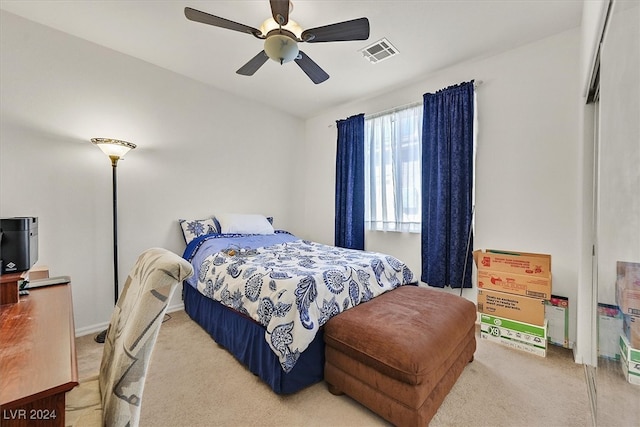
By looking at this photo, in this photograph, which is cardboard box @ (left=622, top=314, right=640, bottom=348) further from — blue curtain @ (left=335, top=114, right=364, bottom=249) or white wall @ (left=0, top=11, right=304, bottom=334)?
white wall @ (left=0, top=11, right=304, bottom=334)

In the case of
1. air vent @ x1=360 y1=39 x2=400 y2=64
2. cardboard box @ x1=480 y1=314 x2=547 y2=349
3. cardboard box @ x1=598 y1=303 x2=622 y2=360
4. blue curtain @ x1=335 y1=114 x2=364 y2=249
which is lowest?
cardboard box @ x1=480 y1=314 x2=547 y2=349

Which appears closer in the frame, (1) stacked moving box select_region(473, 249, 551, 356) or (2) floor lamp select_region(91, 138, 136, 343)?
(1) stacked moving box select_region(473, 249, 551, 356)

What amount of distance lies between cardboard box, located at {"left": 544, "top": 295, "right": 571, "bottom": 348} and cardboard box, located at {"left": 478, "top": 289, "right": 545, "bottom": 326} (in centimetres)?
17

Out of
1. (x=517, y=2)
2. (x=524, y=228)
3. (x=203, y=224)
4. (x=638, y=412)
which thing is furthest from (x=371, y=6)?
(x=203, y=224)

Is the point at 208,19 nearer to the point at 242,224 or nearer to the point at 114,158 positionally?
the point at 114,158

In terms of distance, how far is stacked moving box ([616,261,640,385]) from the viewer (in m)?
0.71

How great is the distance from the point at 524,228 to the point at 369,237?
169cm

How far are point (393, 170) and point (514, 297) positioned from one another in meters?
1.80

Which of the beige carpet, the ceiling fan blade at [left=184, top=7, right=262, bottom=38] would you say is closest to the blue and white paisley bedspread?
the beige carpet

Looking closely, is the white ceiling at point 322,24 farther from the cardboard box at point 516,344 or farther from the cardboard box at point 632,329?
the cardboard box at point 516,344

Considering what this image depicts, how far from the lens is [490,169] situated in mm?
2676

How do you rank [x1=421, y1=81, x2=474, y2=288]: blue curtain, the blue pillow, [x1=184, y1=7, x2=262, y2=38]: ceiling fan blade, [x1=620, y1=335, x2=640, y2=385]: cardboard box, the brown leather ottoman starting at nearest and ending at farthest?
[x1=620, y1=335, x2=640, y2=385]: cardboard box
the brown leather ottoman
[x1=184, y1=7, x2=262, y2=38]: ceiling fan blade
[x1=421, y1=81, x2=474, y2=288]: blue curtain
the blue pillow

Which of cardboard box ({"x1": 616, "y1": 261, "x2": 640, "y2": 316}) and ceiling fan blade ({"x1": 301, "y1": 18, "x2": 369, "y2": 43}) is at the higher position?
ceiling fan blade ({"x1": 301, "y1": 18, "x2": 369, "y2": 43})

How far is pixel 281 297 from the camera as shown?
162 cm
